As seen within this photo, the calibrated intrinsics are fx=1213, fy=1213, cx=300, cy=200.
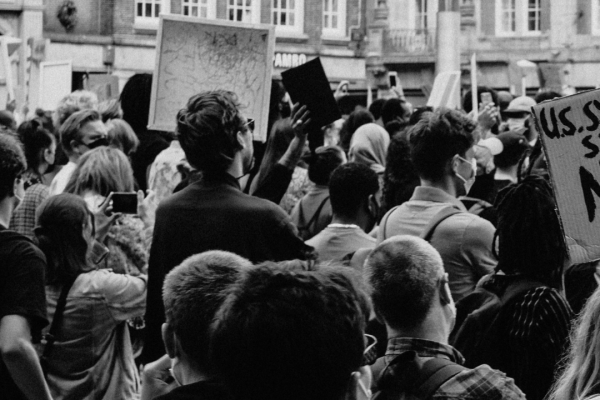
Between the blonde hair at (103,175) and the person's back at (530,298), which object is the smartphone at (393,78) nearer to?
the blonde hair at (103,175)

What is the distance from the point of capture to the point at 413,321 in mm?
3846

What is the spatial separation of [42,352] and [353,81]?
1179 inches

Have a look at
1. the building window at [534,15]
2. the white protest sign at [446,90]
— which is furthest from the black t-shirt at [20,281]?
the building window at [534,15]

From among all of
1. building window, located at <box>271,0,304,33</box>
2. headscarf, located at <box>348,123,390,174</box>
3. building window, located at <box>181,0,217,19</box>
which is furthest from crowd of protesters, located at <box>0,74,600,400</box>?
building window, located at <box>271,0,304,33</box>

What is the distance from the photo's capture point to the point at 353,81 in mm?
34469

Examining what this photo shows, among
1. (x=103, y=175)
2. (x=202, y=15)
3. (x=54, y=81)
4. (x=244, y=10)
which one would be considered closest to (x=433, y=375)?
(x=103, y=175)

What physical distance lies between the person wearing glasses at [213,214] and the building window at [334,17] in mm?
30472

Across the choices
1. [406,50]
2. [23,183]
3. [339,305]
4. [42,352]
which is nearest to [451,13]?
[406,50]

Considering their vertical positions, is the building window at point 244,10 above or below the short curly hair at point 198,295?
above

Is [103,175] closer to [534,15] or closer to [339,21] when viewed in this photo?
[339,21]

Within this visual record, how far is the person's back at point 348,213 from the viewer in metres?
6.03

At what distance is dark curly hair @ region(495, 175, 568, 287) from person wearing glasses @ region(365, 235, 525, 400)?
0.52 metres

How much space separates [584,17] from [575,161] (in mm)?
31076

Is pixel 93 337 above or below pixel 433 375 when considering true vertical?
below
